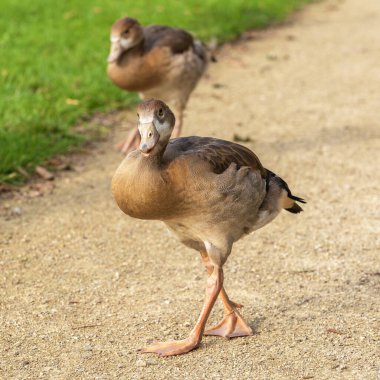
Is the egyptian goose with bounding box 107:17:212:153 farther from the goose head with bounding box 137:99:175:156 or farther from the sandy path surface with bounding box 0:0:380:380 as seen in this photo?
the goose head with bounding box 137:99:175:156

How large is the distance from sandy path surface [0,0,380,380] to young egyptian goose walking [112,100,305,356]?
11.7 inches

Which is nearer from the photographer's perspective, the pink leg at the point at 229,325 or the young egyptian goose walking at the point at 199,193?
the young egyptian goose walking at the point at 199,193

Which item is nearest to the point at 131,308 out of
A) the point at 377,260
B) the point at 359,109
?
the point at 377,260

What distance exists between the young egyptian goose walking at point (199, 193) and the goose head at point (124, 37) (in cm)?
326

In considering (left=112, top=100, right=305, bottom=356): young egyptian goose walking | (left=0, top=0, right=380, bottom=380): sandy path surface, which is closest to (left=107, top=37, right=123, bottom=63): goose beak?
(left=0, top=0, right=380, bottom=380): sandy path surface

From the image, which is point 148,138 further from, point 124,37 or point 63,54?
point 63,54

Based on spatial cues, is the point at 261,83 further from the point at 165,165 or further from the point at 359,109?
the point at 165,165

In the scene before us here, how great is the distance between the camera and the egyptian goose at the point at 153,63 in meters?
8.03

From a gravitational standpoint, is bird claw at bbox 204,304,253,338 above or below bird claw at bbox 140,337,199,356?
below

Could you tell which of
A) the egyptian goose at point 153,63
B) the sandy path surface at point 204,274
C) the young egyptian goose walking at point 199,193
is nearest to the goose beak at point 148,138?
the young egyptian goose walking at point 199,193

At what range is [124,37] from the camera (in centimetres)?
804

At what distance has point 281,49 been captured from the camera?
1292 cm

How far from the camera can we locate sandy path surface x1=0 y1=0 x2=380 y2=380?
470 centimetres

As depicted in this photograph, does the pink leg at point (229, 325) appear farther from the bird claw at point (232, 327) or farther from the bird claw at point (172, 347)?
the bird claw at point (172, 347)
